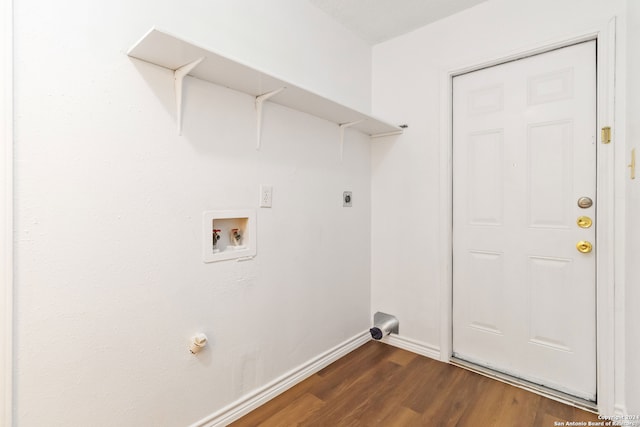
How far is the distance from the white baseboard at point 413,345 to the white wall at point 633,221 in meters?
0.97

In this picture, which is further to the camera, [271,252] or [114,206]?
[271,252]

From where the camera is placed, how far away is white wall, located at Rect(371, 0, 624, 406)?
6.27ft

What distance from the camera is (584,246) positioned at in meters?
1.65

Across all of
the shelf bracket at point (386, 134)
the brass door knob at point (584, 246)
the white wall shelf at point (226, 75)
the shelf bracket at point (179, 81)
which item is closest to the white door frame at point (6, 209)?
the white wall shelf at point (226, 75)

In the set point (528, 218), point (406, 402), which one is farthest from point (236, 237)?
point (528, 218)

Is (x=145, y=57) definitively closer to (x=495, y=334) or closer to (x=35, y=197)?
(x=35, y=197)

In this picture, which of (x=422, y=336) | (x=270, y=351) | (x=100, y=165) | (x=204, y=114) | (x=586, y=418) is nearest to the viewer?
(x=100, y=165)

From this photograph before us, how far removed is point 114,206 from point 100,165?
159mm

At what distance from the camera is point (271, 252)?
1746 mm

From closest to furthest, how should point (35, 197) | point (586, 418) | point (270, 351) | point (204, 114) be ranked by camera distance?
1. point (35, 197)
2. point (204, 114)
3. point (586, 418)
4. point (270, 351)

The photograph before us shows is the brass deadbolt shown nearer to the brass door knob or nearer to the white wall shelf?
the brass door knob

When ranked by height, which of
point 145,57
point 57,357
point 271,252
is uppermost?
point 145,57

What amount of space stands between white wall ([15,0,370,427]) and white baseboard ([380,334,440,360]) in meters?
0.69

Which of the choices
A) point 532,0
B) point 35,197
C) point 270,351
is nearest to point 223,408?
point 270,351
